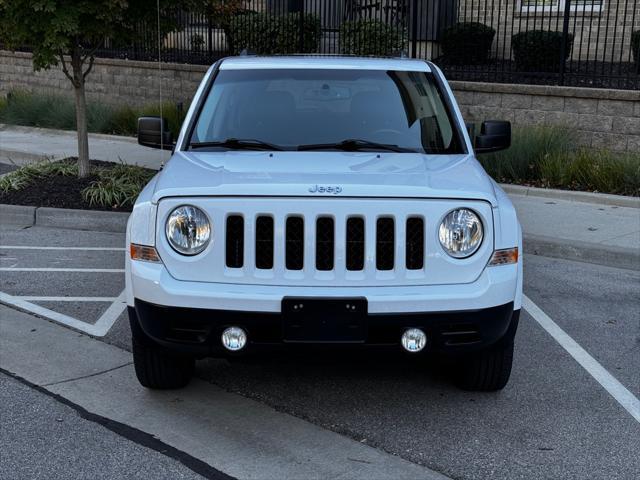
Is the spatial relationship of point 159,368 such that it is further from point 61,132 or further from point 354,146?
point 61,132

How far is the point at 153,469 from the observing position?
4035 millimetres

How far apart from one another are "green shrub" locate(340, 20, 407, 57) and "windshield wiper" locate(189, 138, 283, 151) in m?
10.0

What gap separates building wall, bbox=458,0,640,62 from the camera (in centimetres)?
1303

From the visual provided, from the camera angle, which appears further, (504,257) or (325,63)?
(325,63)

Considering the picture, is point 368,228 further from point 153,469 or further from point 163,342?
point 153,469

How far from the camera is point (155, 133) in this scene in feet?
20.1

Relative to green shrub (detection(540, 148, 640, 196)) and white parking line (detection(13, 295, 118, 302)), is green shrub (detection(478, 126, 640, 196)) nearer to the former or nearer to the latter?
green shrub (detection(540, 148, 640, 196))

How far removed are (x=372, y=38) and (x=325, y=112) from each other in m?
10.2

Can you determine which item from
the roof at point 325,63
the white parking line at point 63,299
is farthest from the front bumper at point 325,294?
the white parking line at point 63,299

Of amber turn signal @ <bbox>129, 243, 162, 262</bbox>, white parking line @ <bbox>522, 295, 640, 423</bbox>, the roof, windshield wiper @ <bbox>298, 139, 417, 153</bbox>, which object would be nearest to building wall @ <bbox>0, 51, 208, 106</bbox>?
the roof

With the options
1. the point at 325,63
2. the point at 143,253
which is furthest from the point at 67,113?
the point at 143,253

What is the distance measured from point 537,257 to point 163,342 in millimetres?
5155

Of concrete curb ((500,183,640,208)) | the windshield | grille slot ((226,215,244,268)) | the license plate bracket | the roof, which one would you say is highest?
the roof

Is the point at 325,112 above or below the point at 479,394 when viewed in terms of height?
above
